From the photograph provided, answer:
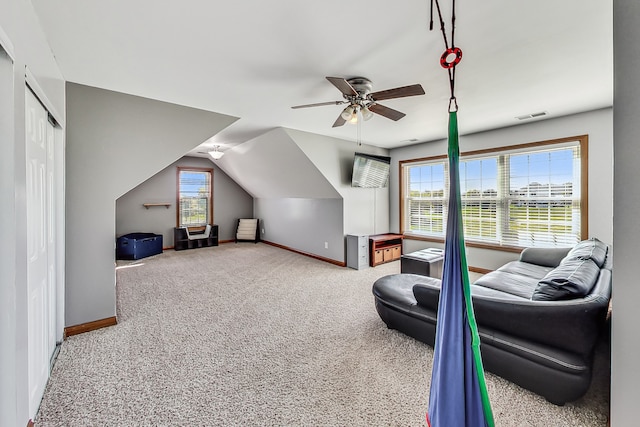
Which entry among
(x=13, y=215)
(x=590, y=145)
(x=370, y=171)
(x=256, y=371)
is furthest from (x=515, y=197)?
(x=13, y=215)

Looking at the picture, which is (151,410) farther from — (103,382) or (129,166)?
(129,166)

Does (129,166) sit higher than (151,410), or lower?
higher

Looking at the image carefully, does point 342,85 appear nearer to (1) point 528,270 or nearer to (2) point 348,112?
(2) point 348,112

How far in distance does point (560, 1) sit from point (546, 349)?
6.93 ft

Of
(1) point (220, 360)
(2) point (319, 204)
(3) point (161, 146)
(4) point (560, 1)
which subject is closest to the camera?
(4) point (560, 1)

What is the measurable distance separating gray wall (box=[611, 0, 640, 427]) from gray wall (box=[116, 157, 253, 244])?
7559mm

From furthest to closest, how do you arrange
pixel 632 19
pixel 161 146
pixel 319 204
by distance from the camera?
pixel 319 204 < pixel 161 146 < pixel 632 19

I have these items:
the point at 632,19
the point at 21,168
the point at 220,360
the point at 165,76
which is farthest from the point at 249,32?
the point at 220,360

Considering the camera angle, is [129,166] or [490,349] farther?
[129,166]

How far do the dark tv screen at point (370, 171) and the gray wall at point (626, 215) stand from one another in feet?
13.6

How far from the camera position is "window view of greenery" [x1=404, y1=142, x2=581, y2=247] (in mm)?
3775

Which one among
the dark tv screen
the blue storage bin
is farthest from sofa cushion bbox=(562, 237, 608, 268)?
the blue storage bin

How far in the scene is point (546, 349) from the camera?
1.62 meters

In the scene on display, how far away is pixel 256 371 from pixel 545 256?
12.6 feet
